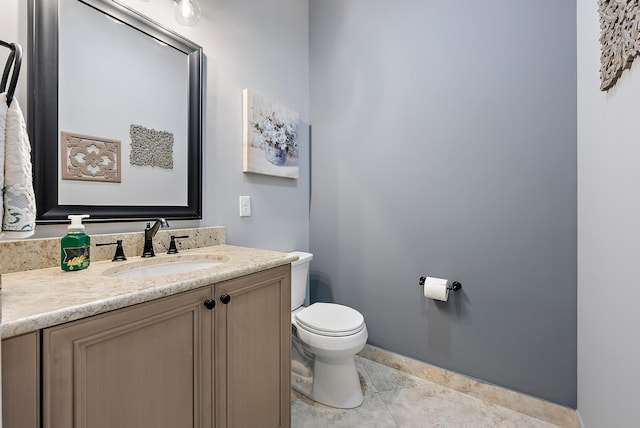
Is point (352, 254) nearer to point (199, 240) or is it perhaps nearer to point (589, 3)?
point (199, 240)

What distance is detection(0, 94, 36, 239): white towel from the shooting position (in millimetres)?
601

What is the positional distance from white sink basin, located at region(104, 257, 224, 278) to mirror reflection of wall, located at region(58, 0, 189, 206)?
0.29 metres

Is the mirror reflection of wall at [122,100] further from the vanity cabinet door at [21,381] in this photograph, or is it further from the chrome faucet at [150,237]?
the vanity cabinet door at [21,381]

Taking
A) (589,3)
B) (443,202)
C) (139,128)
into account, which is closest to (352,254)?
(443,202)

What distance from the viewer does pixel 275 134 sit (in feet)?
6.12

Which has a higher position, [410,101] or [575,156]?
[410,101]

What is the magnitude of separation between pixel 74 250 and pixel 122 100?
2.13 feet

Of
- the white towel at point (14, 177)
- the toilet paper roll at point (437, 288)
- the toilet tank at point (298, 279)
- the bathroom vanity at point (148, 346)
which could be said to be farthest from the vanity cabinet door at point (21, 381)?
the toilet paper roll at point (437, 288)

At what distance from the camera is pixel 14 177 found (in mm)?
607

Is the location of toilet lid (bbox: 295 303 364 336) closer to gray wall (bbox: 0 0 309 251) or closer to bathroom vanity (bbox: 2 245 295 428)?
bathroom vanity (bbox: 2 245 295 428)

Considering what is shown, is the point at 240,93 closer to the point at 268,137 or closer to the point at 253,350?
the point at 268,137

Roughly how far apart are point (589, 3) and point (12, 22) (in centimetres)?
215

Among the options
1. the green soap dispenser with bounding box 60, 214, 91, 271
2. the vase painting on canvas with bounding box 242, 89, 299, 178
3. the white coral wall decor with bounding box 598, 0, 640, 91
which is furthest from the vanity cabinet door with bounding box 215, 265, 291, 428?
the white coral wall decor with bounding box 598, 0, 640, 91

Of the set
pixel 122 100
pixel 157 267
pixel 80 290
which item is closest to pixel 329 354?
pixel 157 267
